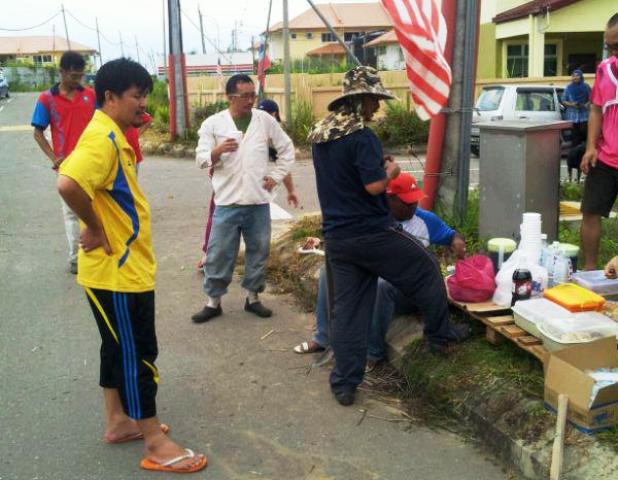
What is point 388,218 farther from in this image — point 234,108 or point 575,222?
point 575,222

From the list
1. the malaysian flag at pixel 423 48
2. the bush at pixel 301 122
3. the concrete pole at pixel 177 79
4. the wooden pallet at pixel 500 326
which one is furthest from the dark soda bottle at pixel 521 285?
the concrete pole at pixel 177 79

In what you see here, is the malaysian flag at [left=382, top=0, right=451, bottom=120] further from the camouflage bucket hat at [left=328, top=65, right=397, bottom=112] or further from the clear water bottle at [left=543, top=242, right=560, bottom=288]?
the clear water bottle at [left=543, top=242, right=560, bottom=288]

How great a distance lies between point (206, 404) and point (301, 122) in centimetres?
1372

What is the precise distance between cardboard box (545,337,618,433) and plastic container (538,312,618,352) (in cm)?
12

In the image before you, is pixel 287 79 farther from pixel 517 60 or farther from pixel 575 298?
pixel 517 60

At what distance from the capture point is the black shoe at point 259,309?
5.56 m

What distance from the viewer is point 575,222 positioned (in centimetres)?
656

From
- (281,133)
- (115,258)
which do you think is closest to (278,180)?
(281,133)

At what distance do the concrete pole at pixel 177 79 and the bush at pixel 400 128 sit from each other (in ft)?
15.8

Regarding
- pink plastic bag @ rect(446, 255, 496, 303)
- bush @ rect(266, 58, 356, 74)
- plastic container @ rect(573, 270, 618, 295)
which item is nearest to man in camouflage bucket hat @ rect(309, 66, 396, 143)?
pink plastic bag @ rect(446, 255, 496, 303)

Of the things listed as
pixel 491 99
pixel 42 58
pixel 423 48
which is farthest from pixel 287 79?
pixel 42 58

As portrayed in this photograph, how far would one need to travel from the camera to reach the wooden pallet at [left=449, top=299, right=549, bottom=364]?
3729 millimetres

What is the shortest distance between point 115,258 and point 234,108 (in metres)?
2.33

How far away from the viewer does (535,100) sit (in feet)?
52.1
